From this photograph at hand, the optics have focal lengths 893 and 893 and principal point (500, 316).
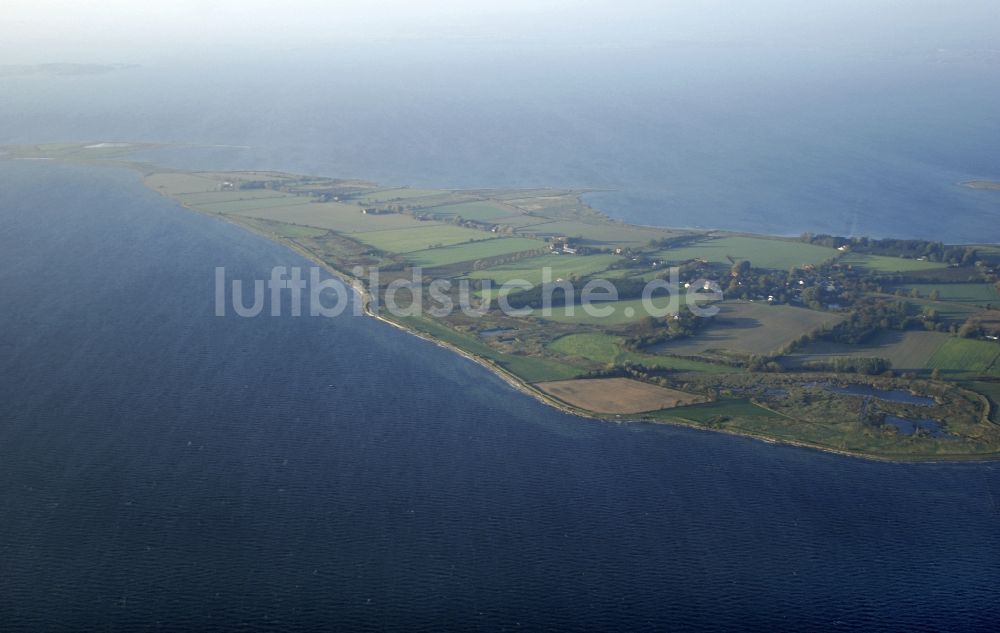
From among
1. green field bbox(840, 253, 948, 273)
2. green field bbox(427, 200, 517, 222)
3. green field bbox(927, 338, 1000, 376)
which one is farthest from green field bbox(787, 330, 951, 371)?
green field bbox(427, 200, 517, 222)

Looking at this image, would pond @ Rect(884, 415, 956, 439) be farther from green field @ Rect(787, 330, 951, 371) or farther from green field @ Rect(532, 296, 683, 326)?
green field @ Rect(532, 296, 683, 326)

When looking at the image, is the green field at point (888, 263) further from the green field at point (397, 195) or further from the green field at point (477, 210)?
the green field at point (397, 195)

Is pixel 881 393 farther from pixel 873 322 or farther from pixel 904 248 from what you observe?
pixel 904 248

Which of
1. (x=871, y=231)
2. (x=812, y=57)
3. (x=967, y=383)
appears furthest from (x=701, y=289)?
(x=812, y=57)

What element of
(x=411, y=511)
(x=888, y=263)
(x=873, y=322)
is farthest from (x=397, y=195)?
(x=411, y=511)

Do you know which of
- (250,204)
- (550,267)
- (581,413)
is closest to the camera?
(581,413)

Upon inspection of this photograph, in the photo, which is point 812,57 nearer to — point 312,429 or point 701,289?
point 701,289
